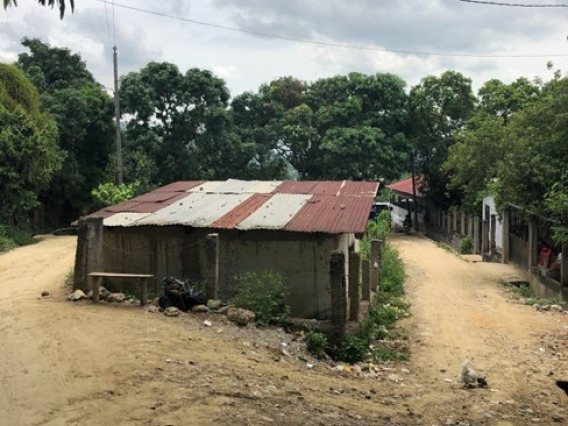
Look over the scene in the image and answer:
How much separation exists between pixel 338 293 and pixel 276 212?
2909 mm

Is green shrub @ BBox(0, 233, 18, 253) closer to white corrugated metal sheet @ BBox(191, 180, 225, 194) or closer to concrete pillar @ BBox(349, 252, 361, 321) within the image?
white corrugated metal sheet @ BBox(191, 180, 225, 194)

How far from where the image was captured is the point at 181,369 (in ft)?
22.2

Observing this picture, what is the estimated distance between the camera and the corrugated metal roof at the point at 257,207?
425 inches

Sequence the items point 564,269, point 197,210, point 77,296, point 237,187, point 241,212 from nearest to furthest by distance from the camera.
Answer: point 77,296, point 241,212, point 197,210, point 564,269, point 237,187

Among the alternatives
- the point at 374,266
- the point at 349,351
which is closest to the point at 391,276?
the point at 374,266

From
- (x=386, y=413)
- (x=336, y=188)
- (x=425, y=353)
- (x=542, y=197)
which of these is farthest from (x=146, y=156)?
(x=386, y=413)

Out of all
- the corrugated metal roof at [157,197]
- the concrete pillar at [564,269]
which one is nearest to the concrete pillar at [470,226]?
the concrete pillar at [564,269]

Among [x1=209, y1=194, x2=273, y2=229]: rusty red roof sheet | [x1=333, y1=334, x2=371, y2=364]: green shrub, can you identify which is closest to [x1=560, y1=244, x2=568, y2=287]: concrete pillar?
[x1=333, y1=334, x2=371, y2=364]: green shrub

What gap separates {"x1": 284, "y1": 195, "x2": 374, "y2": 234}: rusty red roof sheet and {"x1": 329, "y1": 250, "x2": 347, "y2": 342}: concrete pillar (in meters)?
0.88

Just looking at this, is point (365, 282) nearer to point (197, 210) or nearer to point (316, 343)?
point (316, 343)

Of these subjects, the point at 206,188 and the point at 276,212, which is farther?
the point at 206,188

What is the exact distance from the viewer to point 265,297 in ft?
32.8

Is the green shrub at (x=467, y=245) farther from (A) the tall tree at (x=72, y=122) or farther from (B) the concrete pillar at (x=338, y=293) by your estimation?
(B) the concrete pillar at (x=338, y=293)

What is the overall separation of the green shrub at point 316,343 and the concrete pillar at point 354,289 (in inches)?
51.9
